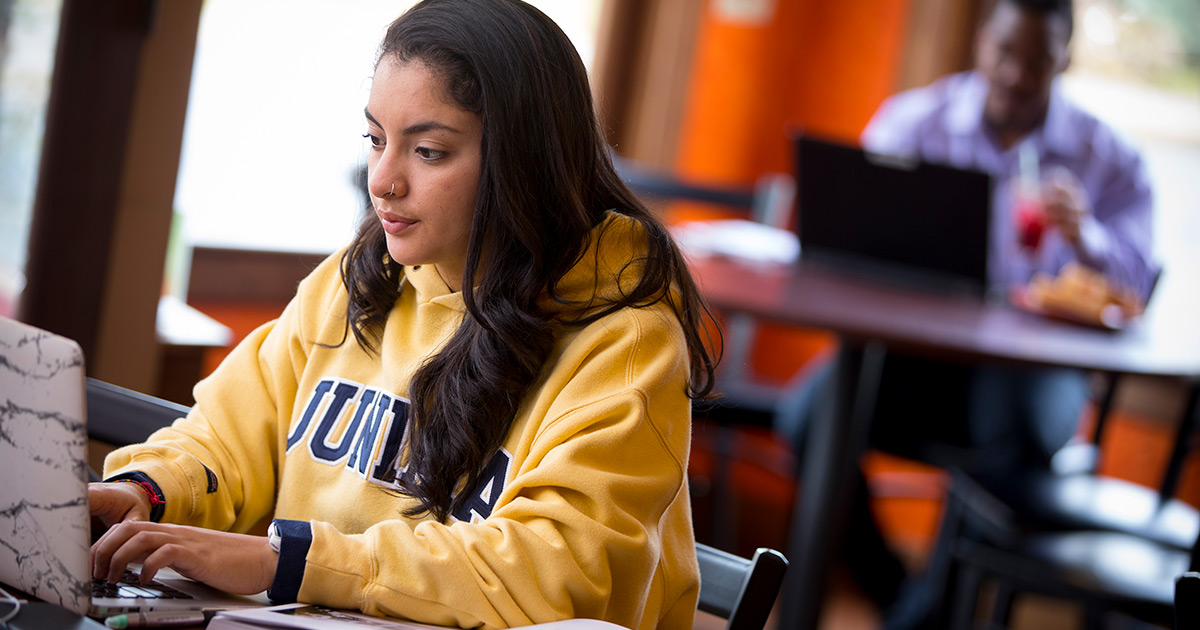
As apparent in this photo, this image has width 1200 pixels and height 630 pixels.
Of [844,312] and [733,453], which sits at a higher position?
[844,312]

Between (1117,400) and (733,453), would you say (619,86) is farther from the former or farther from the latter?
(1117,400)

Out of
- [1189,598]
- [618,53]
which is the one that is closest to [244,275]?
[618,53]

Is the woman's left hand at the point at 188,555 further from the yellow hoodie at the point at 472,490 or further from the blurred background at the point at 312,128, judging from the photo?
the blurred background at the point at 312,128

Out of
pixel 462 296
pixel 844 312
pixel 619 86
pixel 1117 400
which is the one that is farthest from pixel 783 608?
pixel 619 86

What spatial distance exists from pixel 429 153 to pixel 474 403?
0.66 feet

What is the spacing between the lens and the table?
177cm

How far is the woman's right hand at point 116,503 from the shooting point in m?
0.91

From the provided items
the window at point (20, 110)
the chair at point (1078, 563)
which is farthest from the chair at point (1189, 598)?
the window at point (20, 110)

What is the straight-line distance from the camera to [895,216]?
7.46ft

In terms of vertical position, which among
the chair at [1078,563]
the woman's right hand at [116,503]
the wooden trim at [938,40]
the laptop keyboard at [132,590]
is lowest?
the chair at [1078,563]

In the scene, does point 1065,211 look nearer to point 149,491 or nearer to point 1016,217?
point 1016,217

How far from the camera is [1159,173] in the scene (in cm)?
336

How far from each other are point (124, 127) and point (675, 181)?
56.6 inches

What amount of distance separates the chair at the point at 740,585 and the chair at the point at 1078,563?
103cm
